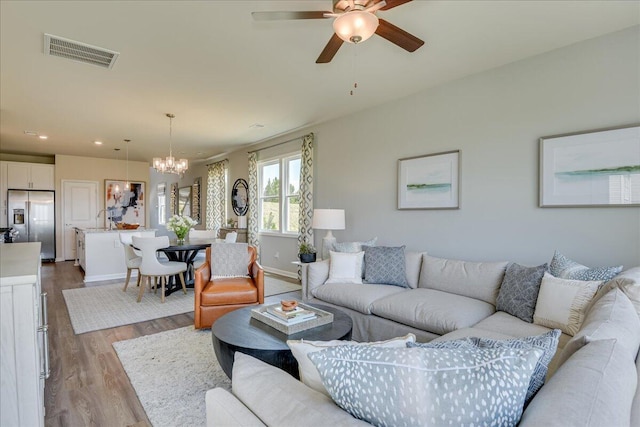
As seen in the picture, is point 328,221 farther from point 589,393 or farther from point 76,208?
point 76,208

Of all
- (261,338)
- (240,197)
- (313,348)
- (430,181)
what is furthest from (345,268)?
(240,197)

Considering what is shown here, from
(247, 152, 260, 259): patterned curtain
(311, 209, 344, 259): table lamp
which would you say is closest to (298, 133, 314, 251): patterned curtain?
(311, 209, 344, 259): table lamp

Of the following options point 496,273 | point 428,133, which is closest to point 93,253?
point 428,133

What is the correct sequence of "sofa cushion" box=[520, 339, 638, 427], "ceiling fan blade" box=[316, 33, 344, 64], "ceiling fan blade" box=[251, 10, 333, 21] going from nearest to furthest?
"sofa cushion" box=[520, 339, 638, 427] → "ceiling fan blade" box=[251, 10, 333, 21] → "ceiling fan blade" box=[316, 33, 344, 64]

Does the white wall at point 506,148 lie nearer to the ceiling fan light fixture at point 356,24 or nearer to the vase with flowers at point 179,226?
the ceiling fan light fixture at point 356,24

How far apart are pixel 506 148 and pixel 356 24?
86.2 inches

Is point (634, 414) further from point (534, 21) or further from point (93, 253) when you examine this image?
point (93, 253)

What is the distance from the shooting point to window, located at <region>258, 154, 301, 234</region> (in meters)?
6.12

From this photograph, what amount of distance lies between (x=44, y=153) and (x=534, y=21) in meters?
10.1

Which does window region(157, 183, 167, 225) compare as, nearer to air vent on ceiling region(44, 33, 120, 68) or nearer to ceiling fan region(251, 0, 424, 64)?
air vent on ceiling region(44, 33, 120, 68)

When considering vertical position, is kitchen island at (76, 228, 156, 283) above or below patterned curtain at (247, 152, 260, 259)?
below

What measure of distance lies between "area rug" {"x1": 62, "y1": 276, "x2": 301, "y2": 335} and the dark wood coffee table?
2041 mm

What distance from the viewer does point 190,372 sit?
2.54 m

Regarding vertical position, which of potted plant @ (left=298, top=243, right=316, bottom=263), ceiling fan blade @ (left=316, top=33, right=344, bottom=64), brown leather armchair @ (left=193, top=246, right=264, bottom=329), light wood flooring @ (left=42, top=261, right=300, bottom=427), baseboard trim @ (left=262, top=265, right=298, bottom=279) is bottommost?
light wood flooring @ (left=42, top=261, right=300, bottom=427)
